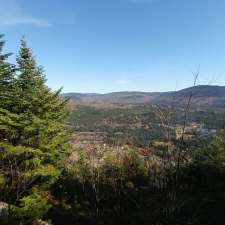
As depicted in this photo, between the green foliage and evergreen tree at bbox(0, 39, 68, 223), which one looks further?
evergreen tree at bbox(0, 39, 68, 223)

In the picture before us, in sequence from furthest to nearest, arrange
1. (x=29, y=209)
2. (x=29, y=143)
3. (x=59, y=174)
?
(x=59, y=174), (x=29, y=143), (x=29, y=209)

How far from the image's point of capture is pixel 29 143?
19.0 metres

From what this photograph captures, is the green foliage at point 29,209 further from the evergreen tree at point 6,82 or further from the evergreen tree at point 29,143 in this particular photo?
the evergreen tree at point 6,82

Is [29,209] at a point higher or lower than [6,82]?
lower

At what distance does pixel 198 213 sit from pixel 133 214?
4120mm

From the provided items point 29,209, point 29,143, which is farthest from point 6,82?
point 29,209

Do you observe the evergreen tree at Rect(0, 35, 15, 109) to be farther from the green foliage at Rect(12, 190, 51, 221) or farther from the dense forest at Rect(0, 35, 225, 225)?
the green foliage at Rect(12, 190, 51, 221)

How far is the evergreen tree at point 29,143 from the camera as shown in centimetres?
1678

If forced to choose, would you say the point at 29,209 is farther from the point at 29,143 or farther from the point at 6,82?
the point at 6,82

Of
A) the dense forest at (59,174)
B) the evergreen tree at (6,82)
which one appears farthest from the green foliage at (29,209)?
the evergreen tree at (6,82)

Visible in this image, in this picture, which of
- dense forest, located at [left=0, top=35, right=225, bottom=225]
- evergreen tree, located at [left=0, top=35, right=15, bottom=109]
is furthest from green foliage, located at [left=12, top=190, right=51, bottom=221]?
evergreen tree, located at [left=0, top=35, right=15, bottom=109]

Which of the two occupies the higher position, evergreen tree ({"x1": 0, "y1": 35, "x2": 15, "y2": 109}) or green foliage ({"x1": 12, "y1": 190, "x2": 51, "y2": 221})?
evergreen tree ({"x1": 0, "y1": 35, "x2": 15, "y2": 109})

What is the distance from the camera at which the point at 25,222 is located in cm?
1648

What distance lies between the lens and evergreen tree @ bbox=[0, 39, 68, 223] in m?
16.8
